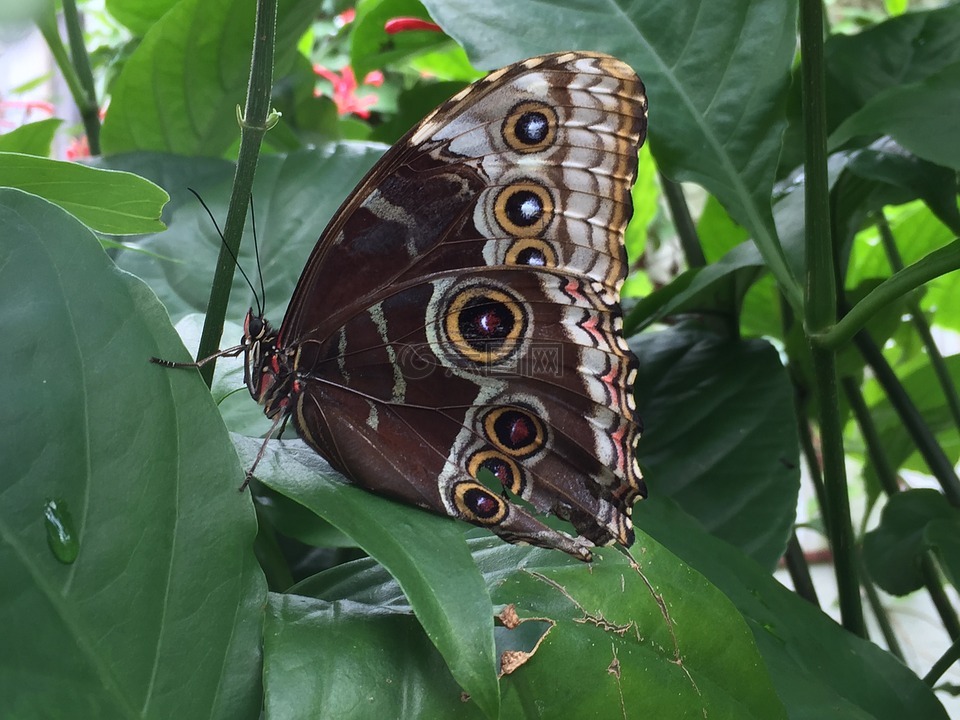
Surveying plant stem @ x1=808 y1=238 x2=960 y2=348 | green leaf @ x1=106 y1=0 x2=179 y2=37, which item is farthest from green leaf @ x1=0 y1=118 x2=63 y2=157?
plant stem @ x1=808 y1=238 x2=960 y2=348

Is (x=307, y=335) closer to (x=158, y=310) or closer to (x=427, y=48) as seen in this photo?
(x=158, y=310)

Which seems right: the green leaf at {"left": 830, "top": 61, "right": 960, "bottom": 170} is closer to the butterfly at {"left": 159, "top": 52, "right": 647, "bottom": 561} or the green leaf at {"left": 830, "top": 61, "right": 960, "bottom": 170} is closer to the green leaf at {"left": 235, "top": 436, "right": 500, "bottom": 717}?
the butterfly at {"left": 159, "top": 52, "right": 647, "bottom": 561}

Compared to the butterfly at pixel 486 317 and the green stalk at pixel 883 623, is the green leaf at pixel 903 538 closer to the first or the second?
the green stalk at pixel 883 623

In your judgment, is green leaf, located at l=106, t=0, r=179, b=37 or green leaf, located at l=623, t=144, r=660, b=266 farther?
green leaf, located at l=623, t=144, r=660, b=266

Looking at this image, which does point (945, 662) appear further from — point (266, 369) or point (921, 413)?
point (266, 369)

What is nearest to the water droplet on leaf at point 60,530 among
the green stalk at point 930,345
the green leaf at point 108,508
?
the green leaf at point 108,508
